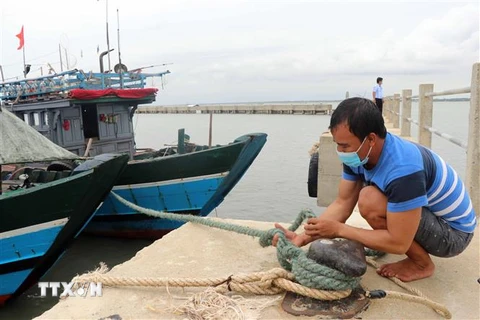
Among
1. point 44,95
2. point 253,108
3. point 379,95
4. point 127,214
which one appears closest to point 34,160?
point 127,214

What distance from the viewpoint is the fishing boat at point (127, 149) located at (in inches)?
272

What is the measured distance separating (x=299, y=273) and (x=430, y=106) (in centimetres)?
398

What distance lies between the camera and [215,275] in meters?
2.37

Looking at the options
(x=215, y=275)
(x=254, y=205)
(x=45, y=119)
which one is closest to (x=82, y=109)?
(x=45, y=119)

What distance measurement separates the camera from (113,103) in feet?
33.4

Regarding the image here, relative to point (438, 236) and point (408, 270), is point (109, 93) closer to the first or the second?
point (408, 270)

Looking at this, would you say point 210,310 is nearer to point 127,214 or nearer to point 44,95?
point 127,214

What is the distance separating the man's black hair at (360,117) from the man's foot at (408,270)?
33.2 inches

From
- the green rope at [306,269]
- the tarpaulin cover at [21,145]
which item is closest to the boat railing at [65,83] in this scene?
the tarpaulin cover at [21,145]

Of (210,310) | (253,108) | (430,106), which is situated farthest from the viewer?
(253,108)

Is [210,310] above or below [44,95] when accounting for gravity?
below

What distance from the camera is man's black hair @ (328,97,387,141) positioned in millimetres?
1803

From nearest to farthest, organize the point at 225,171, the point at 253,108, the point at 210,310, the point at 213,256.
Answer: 1. the point at 210,310
2. the point at 213,256
3. the point at 225,171
4. the point at 253,108

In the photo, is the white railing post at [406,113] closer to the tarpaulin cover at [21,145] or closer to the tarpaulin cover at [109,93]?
the tarpaulin cover at [21,145]
